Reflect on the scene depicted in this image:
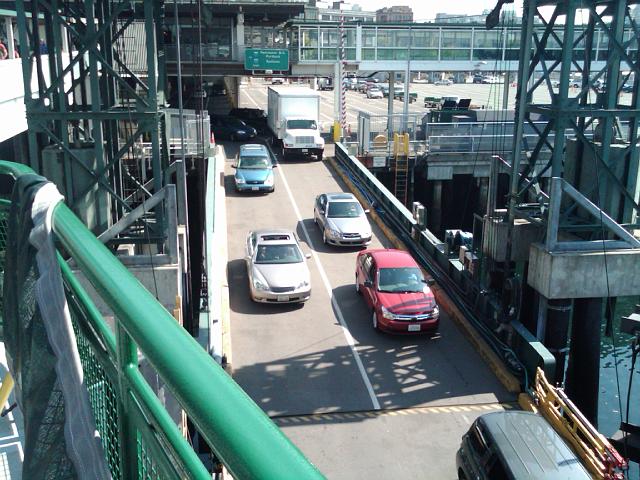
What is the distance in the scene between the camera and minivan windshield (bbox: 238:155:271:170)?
2953 cm

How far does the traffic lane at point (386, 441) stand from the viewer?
38.7ft

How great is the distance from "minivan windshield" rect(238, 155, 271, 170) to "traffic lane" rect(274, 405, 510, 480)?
17613 mm

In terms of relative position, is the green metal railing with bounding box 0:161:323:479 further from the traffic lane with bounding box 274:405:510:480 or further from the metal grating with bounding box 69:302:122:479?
the traffic lane with bounding box 274:405:510:480

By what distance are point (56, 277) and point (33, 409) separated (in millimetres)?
407

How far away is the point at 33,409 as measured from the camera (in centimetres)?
213

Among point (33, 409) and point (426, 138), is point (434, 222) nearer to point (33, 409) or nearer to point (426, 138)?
point (426, 138)

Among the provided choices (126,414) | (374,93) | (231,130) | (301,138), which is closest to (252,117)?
(231,130)

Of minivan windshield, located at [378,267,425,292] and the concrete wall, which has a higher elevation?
the concrete wall

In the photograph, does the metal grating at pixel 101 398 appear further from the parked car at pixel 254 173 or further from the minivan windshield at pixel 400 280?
the parked car at pixel 254 173

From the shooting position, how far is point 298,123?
36562 millimetres

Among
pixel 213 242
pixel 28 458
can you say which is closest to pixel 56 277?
pixel 28 458

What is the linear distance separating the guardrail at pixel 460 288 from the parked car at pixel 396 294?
1.26m

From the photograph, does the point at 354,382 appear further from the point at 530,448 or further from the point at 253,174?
the point at 253,174

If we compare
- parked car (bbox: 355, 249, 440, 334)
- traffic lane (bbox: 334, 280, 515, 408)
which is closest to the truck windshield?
parked car (bbox: 355, 249, 440, 334)
